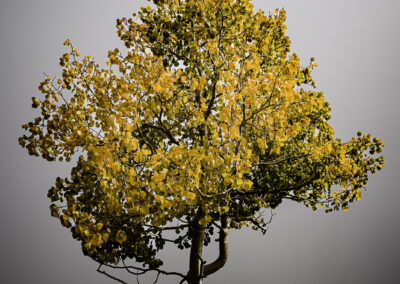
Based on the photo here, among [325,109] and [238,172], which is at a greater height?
[325,109]

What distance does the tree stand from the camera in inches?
134

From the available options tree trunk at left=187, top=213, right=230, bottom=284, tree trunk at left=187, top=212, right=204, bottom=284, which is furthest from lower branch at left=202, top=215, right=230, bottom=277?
tree trunk at left=187, top=212, right=204, bottom=284

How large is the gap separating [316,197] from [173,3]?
5.26 m

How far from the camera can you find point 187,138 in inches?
279

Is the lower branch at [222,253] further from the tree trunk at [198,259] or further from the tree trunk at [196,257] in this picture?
the tree trunk at [196,257]

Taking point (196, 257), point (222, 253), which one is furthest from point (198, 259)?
point (222, 253)

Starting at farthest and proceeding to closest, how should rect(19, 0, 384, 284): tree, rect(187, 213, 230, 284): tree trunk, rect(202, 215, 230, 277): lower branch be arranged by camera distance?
1. rect(202, 215, 230, 277): lower branch
2. rect(187, 213, 230, 284): tree trunk
3. rect(19, 0, 384, 284): tree

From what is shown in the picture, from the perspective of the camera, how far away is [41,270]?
2106 cm

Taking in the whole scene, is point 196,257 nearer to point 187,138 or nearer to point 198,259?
point 198,259

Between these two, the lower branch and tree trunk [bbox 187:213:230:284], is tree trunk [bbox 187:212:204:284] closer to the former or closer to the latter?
tree trunk [bbox 187:213:230:284]

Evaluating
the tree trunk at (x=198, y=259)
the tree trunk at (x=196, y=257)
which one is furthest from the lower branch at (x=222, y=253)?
the tree trunk at (x=196, y=257)

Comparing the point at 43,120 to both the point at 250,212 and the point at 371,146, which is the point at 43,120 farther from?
the point at 371,146

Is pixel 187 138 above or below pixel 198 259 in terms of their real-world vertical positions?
above
